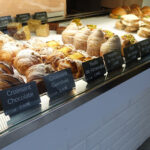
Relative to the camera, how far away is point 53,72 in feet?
3.40

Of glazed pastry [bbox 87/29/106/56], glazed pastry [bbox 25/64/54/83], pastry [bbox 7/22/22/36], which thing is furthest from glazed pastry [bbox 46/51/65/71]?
pastry [bbox 7/22/22/36]

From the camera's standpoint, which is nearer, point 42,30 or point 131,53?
point 131,53

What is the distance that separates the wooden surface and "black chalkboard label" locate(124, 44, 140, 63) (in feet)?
3.52

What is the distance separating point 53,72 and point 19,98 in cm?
28

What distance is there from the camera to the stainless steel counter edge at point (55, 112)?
0.77 meters

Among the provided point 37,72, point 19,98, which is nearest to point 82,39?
point 37,72

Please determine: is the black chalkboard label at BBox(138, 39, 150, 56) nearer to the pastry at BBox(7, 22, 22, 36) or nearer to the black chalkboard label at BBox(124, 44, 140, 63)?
the black chalkboard label at BBox(124, 44, 140, 63)

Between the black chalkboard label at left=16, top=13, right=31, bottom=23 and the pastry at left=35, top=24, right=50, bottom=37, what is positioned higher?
the black chalkboard label at left=16, top=13, right=31, bottom=23

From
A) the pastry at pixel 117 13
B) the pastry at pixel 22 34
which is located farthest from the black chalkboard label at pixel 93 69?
the pastry at pixel 117 13

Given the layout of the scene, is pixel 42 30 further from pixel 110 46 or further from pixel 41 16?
pixel 110 46

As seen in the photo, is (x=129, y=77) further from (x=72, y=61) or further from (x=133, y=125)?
(x=133, y=125)

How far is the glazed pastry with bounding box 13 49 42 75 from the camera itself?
112cm

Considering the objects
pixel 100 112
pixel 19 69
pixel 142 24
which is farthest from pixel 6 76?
pixel 142 24

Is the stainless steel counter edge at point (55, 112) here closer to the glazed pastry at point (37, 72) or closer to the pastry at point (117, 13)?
the glazed pastry at point (37, 72)
